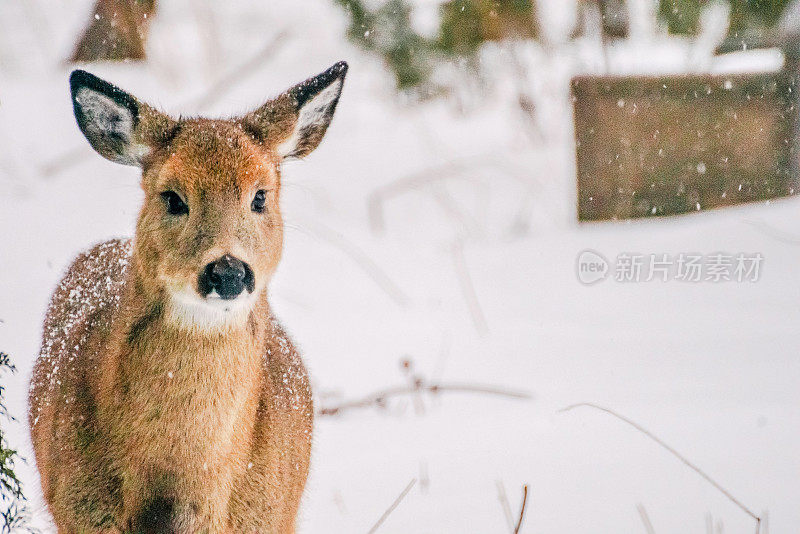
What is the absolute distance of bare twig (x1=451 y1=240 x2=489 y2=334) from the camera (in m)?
5.78

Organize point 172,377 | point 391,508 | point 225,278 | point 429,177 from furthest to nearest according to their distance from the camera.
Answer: point 429,177, point 391,508, point 172,377, point 225,278

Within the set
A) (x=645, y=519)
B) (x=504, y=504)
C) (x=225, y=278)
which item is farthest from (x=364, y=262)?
(x=225, y=278)

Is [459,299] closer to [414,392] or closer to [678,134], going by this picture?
[414,392]

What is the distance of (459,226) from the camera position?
24.7ft

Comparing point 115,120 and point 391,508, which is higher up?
point 115,120

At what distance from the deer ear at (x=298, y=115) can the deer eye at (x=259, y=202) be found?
16cm

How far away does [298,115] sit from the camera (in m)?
2.81

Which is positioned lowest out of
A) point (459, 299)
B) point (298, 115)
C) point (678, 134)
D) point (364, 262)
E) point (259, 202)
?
point (459, 299)

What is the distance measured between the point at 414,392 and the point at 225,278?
222 centimetres

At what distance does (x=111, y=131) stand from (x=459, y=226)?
501cm

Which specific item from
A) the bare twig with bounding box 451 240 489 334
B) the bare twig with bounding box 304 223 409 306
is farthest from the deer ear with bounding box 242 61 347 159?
the bare twig with bounding box 304 223 409 306

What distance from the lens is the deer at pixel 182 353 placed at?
249cm

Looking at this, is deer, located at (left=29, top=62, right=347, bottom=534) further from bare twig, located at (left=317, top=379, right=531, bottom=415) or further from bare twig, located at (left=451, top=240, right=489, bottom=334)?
bare twig, located at (left=451, top=240, right=489, bottom=334)

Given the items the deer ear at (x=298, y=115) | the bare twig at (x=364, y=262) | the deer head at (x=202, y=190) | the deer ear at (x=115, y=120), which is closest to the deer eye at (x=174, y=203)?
the deer head at (x=202, y=190)
